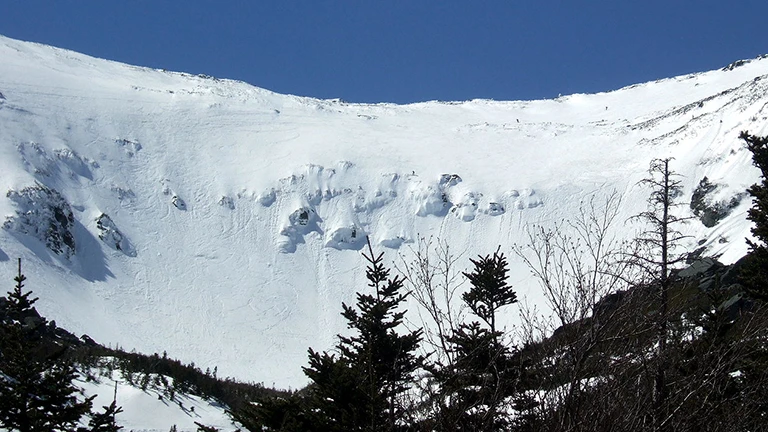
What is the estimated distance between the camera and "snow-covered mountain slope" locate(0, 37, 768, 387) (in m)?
43.5

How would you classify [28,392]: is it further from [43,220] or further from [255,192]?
[255,192]

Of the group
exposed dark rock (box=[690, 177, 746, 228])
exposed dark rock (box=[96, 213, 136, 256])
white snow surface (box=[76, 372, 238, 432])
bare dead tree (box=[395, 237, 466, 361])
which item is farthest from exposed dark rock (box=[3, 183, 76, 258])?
bare dead tree (box=[395, 237, 466, 361])

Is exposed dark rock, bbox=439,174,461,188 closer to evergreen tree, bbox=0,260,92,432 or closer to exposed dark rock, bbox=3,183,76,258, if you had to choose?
exposed dark rock, bbox=3,183,76,258

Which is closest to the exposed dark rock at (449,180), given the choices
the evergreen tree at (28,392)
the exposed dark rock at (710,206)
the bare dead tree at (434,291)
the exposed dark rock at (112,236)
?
the exposed dark rock at (710,206)

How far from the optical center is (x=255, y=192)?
58.2 meters

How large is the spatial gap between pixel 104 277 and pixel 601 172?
40.3 m

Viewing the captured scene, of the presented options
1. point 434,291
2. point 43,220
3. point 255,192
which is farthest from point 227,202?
point 434,291

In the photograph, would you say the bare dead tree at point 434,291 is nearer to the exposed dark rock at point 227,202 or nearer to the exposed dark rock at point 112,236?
the exposed dark rock at point 112,236

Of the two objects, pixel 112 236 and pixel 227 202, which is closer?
pixel 112 236

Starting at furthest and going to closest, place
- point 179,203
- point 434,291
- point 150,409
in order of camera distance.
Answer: point 179,203 → point 150,409 → point 434,291

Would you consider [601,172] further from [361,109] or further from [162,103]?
[162,103]

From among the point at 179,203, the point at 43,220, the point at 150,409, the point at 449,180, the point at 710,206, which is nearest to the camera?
the point at 150,409

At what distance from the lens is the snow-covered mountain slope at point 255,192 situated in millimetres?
43469

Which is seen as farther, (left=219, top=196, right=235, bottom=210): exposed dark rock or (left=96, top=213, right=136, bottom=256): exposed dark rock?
(left=219, top=196, right=235, bottom=210): exposed dark rock
